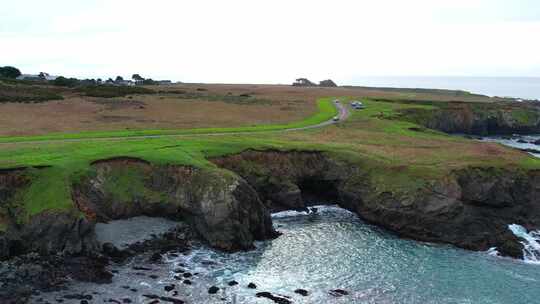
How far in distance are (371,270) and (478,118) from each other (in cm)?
9046

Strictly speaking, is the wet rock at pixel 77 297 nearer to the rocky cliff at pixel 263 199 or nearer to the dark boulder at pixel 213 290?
the rocky cliff at pixel 263 199

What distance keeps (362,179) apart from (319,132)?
23.0 metres

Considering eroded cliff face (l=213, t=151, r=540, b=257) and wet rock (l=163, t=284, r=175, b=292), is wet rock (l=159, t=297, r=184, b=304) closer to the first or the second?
wet rock (l=163, t=284, r=175, b=292)

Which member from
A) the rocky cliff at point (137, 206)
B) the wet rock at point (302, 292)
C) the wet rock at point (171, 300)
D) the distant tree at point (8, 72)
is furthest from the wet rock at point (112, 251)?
the distant tree at point (8, 72)

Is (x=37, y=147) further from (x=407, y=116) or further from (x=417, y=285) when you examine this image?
(x=407, y=116)

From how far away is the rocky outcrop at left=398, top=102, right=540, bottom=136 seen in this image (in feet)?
375

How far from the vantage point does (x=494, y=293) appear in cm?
3778

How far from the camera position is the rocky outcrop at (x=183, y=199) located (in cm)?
4512

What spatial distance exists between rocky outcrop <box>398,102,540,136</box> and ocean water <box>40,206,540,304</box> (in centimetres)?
6884

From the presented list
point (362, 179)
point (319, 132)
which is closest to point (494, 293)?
point (362, 179)

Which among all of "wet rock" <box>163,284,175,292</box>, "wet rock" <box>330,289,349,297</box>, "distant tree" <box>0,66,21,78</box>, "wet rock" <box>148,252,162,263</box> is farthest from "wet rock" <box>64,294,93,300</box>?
"distant tree" <box>0,66,21,78</box>

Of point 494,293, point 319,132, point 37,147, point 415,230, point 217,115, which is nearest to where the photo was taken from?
point 494,293

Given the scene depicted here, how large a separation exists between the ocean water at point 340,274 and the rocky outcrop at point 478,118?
6884 centimetres

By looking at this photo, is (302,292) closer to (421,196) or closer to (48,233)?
(48,233)
